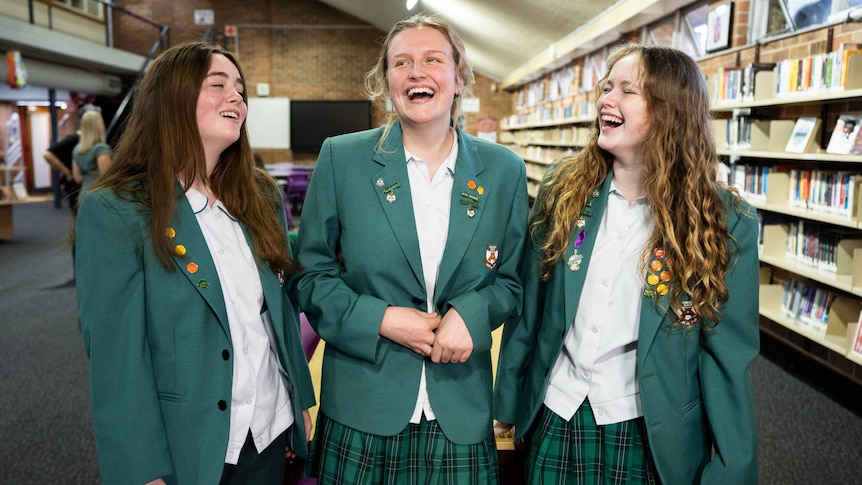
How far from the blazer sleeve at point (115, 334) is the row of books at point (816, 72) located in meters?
3.90

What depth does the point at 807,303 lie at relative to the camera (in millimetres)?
4254

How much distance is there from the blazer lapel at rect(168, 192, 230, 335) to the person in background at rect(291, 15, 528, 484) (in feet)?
0.75

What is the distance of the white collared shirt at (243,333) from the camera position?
1382 millimetres

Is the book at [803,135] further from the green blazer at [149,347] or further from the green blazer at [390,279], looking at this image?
the green blazer at [149,347]

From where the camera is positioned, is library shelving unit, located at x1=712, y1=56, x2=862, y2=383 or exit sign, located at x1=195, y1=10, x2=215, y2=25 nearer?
library shelving unit, located at x1=712, y1=56, x2=862, y2=383

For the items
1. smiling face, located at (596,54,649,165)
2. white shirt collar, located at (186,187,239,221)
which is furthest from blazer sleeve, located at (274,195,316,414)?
smiling face, located at (596,54,649,165)

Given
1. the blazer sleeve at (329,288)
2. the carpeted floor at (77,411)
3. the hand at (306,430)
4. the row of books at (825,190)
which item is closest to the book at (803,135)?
the row of books at (825,190)

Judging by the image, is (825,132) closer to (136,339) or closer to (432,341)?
(432,341)

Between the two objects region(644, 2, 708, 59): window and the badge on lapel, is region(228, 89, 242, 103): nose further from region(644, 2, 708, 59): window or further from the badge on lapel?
region(644, 2, 708, 59): window

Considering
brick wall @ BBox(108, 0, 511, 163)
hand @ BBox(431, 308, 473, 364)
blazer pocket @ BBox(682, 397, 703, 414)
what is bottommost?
blazer pocket @ BBox(682, 397, 703, 414)

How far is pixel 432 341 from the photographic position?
1.40m

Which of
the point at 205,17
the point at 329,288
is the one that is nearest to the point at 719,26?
the point at 329,288

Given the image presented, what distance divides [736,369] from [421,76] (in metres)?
0.97

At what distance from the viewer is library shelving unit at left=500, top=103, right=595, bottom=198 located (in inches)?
349
